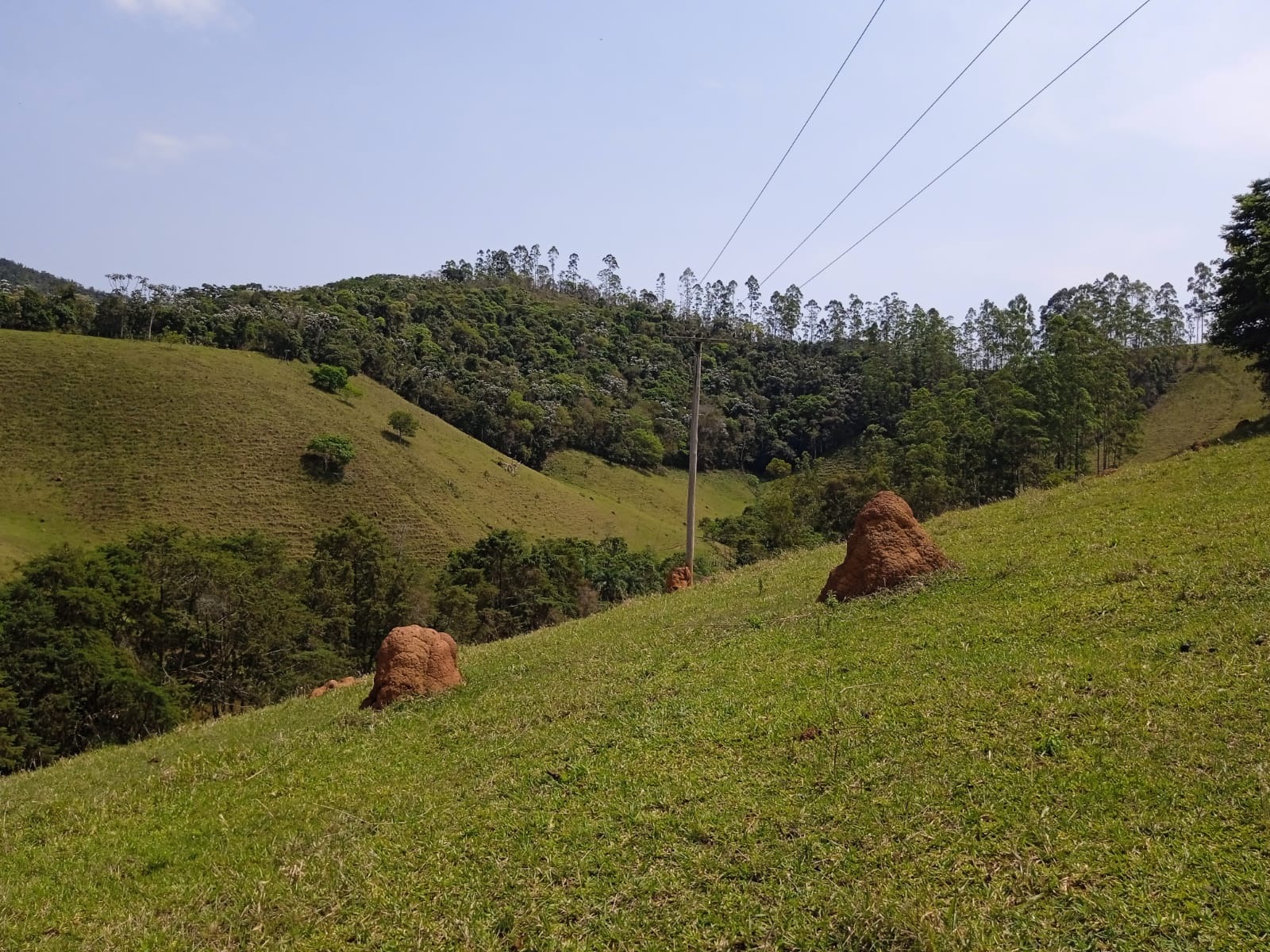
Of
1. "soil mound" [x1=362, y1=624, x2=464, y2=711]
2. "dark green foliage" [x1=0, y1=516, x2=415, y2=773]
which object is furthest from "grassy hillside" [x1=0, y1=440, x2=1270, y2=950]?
"dark green foliage" [x1=0, y1=516, x2=415, y2=773]

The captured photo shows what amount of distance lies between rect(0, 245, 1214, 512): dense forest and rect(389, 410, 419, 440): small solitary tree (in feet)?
42.9

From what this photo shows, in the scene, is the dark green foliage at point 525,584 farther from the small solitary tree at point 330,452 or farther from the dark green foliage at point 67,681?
the small solitary tree at point 330,452

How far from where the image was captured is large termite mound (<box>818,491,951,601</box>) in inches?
576

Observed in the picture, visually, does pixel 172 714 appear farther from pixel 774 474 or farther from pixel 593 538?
pixel 774 474

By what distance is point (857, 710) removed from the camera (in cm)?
882

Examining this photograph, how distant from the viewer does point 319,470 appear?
75.4 meters

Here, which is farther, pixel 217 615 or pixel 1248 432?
pixel 217 615

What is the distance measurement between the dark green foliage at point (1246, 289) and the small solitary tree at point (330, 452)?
224 ft

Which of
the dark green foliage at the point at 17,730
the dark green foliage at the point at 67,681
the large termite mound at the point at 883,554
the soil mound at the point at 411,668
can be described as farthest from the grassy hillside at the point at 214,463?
the large termite mound at the point at 883,554

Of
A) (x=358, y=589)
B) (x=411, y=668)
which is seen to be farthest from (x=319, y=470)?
(x=411, y=668)

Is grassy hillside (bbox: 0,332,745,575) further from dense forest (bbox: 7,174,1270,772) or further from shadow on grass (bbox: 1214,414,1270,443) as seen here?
shadow on grass (bbox: 1214,414,1270,443)

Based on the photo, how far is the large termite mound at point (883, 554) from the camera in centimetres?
1462

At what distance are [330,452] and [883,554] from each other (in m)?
69.9

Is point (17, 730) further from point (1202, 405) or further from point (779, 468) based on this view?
point (1202, 405)
